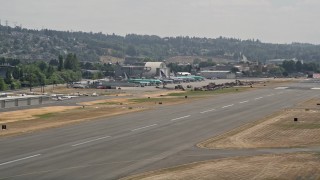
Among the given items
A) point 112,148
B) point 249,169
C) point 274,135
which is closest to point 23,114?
point 112,148

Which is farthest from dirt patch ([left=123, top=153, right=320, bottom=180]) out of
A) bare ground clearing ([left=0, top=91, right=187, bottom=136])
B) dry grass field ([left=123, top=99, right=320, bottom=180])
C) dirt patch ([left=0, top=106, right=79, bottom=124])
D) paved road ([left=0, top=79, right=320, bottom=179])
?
dirt patch ([left=0, top=106, right=79, bottom=124])

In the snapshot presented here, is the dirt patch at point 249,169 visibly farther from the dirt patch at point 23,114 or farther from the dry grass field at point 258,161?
the dirt patch at point 23,114

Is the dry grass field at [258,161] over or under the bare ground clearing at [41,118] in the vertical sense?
over

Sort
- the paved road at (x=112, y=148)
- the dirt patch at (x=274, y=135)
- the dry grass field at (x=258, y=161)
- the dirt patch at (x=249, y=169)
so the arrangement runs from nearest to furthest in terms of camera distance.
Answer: the dirt patch at (x=249, y=169), the dry grass field at (x=258, y=161), the paved road at (x=112, y=148), the dirt patch at (x=274, y=135)

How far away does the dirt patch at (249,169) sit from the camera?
135 ft

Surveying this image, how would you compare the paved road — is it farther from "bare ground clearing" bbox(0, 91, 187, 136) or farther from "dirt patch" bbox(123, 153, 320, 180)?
"bare ground clearing" bbox(0, 91, 187, 136)

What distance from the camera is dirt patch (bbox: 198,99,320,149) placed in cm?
5741

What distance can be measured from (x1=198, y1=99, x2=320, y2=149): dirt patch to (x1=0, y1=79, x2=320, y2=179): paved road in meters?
2.60

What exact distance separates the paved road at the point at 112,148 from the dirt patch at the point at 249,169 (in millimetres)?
2350

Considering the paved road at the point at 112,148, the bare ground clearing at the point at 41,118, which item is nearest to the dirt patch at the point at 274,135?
the paved road at the point at 112,148

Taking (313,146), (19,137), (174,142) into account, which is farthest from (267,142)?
(19,137)

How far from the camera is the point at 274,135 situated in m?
64.7

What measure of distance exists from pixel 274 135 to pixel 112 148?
801 inches

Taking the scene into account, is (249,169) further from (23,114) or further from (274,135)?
(23,114)
